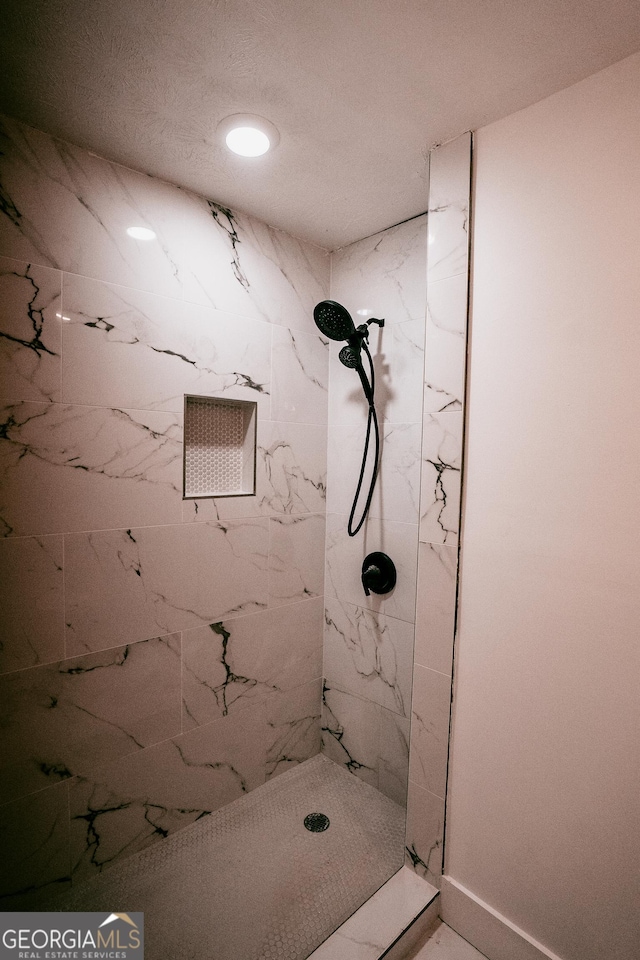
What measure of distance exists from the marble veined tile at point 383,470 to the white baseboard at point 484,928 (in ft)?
3.76

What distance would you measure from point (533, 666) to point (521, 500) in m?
0.43

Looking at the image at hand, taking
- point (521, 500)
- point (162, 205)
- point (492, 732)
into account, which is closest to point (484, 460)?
point (521, 500)

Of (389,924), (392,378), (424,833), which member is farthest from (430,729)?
(392,378)

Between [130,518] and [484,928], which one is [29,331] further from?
[484,928]

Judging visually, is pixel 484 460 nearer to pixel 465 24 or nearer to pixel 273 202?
pixel 465 24

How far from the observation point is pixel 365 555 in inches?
76.0

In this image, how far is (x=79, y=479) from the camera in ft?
4.44

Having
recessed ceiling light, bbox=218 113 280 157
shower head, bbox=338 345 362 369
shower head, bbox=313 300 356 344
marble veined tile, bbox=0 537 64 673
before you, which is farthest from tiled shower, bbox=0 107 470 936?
recessed ceiling light, bbox=218 113 280 157

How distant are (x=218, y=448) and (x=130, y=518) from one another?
17.3 inches

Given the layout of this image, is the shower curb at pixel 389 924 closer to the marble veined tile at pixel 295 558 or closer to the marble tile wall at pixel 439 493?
the marble tile wall at pixel 439 493

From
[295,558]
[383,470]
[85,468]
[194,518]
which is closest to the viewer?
[85,468]

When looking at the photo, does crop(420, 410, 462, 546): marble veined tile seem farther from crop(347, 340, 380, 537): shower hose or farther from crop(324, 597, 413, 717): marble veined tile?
crop(324, 597, 413, 717): marble veined tile

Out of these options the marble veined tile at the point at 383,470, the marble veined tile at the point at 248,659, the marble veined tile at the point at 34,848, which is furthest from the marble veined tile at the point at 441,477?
the marble veined tile at the point at 34,848

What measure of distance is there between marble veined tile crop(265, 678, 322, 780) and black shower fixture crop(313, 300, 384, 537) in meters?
0.77
